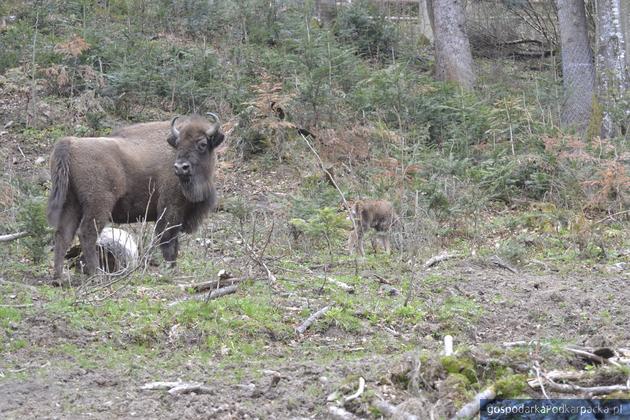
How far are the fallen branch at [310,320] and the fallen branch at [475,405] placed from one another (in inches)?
113

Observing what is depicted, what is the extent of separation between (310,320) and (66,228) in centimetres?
415

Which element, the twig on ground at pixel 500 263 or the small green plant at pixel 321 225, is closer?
the twig on ground at pixel 500 263

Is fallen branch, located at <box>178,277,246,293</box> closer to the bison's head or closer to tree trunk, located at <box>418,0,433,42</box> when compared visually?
the bison's head

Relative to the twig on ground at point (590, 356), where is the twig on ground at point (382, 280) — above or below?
below

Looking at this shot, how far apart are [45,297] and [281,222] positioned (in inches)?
213

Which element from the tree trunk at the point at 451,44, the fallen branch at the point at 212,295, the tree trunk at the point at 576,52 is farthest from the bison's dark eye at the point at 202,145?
the tree trunk at the point at 451,44

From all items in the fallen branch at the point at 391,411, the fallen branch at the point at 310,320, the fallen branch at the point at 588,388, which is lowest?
the fallen branch at the point at 310,320

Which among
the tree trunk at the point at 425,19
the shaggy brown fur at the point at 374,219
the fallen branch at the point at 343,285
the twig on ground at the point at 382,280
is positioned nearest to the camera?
the fallen branch at the point at 343,285

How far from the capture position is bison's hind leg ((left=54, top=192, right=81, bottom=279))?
11.6 m

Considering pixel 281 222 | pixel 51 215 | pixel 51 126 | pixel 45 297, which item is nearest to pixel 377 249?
pixel 281 222

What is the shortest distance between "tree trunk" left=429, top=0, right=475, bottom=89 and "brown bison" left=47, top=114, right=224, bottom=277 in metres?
12.7

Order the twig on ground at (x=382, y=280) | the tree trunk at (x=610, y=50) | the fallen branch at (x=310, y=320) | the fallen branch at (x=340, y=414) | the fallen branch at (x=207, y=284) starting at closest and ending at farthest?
1. the fallen branch at (x=340, y=414)
2. the fallen branch at (x=310, y=320)
3. the fallen branch at (x=207, y=284)
4. the twig on ground at (x=382, y=280)
5. the tree trunk at (x=610, y=50)

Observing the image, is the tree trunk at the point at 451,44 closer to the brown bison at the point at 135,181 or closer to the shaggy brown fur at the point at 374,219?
the shaggy brown fur at the point at 374,219

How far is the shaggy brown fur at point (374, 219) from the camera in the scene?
14.0 m
